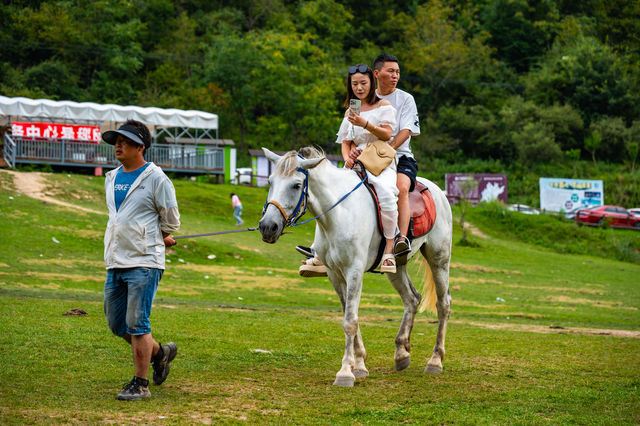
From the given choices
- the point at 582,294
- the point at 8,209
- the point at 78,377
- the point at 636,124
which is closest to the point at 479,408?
the point at 78,377

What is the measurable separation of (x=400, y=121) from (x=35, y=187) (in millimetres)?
25697

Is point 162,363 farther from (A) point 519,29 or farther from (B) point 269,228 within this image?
(A) point 519,29

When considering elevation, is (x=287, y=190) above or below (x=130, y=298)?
above

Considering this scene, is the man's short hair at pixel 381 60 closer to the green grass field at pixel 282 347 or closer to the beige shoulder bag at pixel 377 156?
the beige shoulder bag at pixel 377 156

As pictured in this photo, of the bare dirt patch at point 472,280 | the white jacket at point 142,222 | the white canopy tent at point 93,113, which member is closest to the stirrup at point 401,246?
the white jacket at point 142,222

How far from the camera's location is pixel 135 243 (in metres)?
6.59

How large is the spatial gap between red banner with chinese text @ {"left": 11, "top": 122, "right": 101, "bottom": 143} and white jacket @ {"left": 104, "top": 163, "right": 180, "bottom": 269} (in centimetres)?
3550

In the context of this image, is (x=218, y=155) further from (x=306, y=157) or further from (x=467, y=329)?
(x=306, y=157)

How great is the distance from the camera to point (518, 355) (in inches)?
400

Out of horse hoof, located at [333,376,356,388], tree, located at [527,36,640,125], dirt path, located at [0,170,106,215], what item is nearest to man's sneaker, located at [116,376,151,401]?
horse hoof, located at [333,376,356,388]

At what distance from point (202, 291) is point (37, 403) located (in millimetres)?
12556

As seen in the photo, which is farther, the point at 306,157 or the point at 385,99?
the point at 385,99

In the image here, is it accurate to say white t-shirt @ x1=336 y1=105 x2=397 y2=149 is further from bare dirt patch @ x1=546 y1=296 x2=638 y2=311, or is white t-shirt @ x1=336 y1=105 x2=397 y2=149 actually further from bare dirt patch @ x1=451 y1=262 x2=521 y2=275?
bare dirt patch @ x1=451 y1=262 x2=521 y2=275

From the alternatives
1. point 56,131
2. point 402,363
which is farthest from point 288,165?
point 56,131
